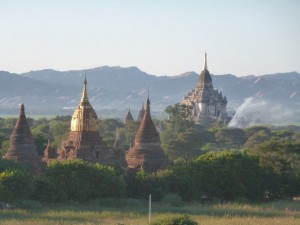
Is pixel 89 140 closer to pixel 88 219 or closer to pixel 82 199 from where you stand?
pixel 82 199

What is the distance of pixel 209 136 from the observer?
89.1 metres

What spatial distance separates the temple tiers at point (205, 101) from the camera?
121312mm

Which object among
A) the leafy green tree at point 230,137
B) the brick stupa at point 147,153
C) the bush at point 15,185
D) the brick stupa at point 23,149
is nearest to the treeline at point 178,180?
the bush at point 15,185

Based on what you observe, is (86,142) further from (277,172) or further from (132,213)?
(132,213)

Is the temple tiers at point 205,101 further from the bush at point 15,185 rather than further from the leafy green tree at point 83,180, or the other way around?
the bush at point 15,185

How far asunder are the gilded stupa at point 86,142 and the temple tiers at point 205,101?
76498 mm

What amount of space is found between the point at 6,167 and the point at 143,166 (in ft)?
29.0

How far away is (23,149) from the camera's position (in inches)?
1645

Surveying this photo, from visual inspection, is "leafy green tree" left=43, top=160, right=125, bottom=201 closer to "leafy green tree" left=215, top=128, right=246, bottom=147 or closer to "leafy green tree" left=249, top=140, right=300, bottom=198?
"leafy green tree" left=249, top=140, right=300, bottom=198

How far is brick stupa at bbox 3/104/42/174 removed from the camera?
1638 inches

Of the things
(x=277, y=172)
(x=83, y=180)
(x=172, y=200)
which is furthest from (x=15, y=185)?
(x=277, y=172)

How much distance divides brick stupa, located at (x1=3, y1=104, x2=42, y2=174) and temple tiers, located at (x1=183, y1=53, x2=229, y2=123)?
260 ft

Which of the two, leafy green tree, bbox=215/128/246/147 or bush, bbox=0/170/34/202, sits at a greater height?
leafy green tree, bbox=215/128/246/147

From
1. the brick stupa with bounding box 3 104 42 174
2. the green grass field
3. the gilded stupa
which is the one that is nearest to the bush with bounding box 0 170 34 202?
the green grass field
